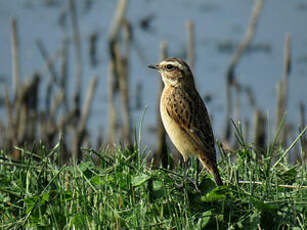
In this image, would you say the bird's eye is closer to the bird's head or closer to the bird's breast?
the bird's head

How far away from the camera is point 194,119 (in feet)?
11.1

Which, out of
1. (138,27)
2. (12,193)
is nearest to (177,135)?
(12,193)

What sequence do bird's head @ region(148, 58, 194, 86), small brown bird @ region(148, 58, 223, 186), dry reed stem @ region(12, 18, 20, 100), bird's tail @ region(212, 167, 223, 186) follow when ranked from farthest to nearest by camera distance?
dry reed stem @ region(12, 18, 20, 100) < bird's head @ region(148, 58, 194, 86) < small brown bird @ region(148, 58, 223, 186) < bird's tail @ region(212, 167, 223, 186)

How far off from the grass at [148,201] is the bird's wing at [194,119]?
201mm

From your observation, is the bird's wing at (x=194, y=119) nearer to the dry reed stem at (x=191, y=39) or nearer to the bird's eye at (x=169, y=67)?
the bird's eye at (x=169, y=67)

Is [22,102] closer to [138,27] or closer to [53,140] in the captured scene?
[53,140]

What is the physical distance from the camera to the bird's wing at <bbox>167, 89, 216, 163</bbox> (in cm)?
326

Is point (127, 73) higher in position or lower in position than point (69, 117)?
higher

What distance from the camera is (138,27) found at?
9.59 m

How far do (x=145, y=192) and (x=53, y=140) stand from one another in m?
4.35

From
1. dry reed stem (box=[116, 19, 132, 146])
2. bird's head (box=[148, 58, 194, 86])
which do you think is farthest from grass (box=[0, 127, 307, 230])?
dry reed stem (box=[116, 19, 132, 146])

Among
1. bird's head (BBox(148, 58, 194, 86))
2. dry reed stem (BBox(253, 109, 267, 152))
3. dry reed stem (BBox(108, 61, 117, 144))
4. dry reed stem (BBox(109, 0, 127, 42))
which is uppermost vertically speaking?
dry reed stem (BBox(109, 0, 127, 42))

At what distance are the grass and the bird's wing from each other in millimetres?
201

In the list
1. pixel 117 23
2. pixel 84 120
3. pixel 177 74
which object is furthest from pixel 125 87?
pixel 177 74
